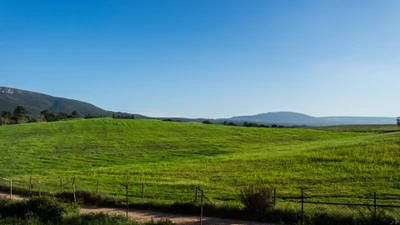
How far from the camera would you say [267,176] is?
30.9m

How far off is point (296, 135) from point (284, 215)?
5841 cm

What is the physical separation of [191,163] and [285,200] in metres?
19.8

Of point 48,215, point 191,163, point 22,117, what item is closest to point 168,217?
point 48,215

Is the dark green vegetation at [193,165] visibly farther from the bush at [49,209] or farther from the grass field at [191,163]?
the bush at [49,209]

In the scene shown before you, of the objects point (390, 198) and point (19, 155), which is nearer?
point (390, 198)

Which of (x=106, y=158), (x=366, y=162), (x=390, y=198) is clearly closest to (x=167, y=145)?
(x=106, y=158)

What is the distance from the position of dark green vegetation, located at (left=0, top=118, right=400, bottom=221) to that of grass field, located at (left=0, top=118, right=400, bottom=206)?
69mm

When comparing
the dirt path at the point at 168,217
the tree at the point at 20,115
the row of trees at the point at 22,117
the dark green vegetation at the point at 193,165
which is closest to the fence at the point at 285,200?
the dark green vegetation at the point at 193,165

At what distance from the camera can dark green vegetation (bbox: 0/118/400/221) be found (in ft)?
84.1

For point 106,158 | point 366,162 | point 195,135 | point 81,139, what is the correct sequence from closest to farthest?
point 366,162 < point 106,158 < point 81,139 < point 195,135

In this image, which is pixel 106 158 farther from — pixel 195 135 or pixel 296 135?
pixel 296 135

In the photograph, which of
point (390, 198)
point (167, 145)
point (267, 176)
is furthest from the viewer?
point (167, 145)

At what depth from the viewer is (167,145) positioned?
59844mm

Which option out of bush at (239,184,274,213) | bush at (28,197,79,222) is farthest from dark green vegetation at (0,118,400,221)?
bush at (28,197,79,222)
